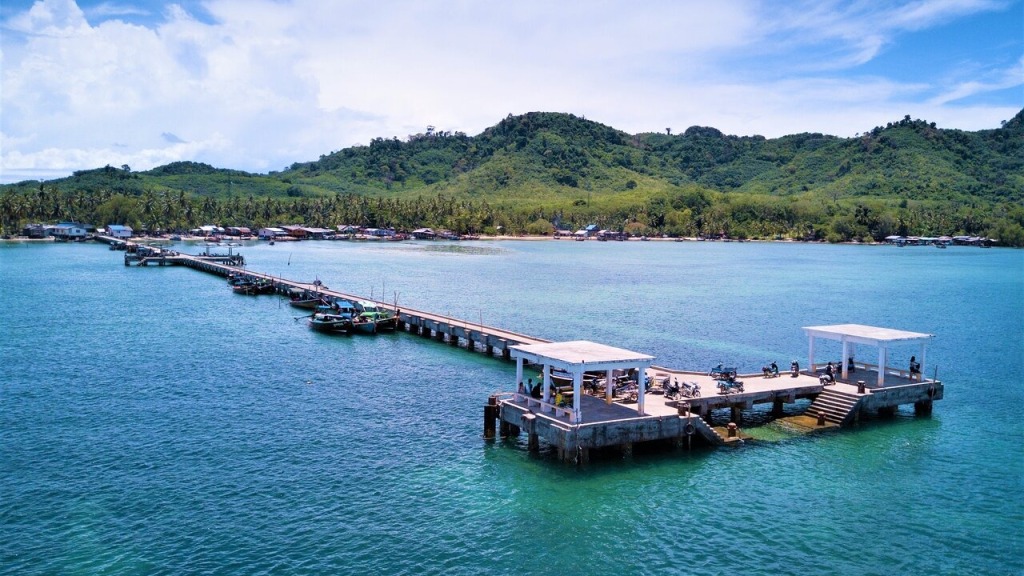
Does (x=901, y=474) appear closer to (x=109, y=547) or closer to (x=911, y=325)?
(x=109, y=547)

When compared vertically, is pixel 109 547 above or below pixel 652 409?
below

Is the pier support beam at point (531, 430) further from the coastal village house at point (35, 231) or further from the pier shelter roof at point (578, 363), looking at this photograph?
the coastal village house at point (35, 231)

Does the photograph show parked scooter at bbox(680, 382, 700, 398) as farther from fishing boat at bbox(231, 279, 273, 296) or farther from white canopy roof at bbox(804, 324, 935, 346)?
fishing boat at bbox(231, 279, 273, 296)

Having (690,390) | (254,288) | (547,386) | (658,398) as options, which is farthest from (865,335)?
(254,288)

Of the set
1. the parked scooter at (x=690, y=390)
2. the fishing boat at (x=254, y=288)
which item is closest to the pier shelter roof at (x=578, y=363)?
the parked scooter at (x=690, y=390)

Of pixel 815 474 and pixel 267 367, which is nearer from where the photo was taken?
pixel 815 474

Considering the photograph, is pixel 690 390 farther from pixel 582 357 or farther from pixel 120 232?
pixel 120 232

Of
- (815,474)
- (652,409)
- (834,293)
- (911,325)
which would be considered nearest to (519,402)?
(652,409)

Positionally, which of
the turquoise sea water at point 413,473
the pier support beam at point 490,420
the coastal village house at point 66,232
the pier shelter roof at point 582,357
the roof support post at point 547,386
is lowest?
the turquoise sea water at point 413,473
